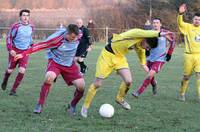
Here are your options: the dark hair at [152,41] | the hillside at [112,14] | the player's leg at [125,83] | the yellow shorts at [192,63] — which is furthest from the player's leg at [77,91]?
the hillside at [112,14]

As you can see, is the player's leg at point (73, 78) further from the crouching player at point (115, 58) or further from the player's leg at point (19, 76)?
the player's leg at point (19, 76)

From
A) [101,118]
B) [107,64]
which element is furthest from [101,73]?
[101,118]

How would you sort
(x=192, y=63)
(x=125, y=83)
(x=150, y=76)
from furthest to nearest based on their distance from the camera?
(x=150, y=76), (x=192, y=63), (x=125, y=83)

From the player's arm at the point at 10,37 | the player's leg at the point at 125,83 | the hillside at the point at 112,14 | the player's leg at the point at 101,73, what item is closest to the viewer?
the player's leg at the point at 101,73

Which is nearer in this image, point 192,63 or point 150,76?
point 192,63

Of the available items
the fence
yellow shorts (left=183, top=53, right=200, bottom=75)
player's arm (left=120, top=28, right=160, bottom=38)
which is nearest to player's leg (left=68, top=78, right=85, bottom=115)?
player's arm (left=120, top=28, right=160, bottom=38)

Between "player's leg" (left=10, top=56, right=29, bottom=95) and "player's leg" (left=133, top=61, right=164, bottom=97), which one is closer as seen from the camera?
"player's leg" (left=10, top=56, right=29, bottom=95)

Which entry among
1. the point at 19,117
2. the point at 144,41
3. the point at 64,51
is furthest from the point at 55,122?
the point at 144,41

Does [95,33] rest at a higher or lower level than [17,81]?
higher

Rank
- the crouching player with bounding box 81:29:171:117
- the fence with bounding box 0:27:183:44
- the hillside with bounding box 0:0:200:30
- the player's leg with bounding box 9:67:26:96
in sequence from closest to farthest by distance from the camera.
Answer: the crouching player with bounding box 81:29:171:117
the player's leg with bounding box 9:67:26:96
the fence with bounding box 0:27:183:44
the hillside with bounding box 0:0:200:30

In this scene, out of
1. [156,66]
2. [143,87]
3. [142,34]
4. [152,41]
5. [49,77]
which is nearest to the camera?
[142,34]

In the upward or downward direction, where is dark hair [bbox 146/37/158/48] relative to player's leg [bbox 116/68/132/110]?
upward

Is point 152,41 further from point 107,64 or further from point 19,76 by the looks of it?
point 19,76

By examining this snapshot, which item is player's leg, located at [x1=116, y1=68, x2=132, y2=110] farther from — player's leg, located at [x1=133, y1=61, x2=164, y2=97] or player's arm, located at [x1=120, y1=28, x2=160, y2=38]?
player's leg, located at [x1=133, y1=61, x2=164, y2=97]
